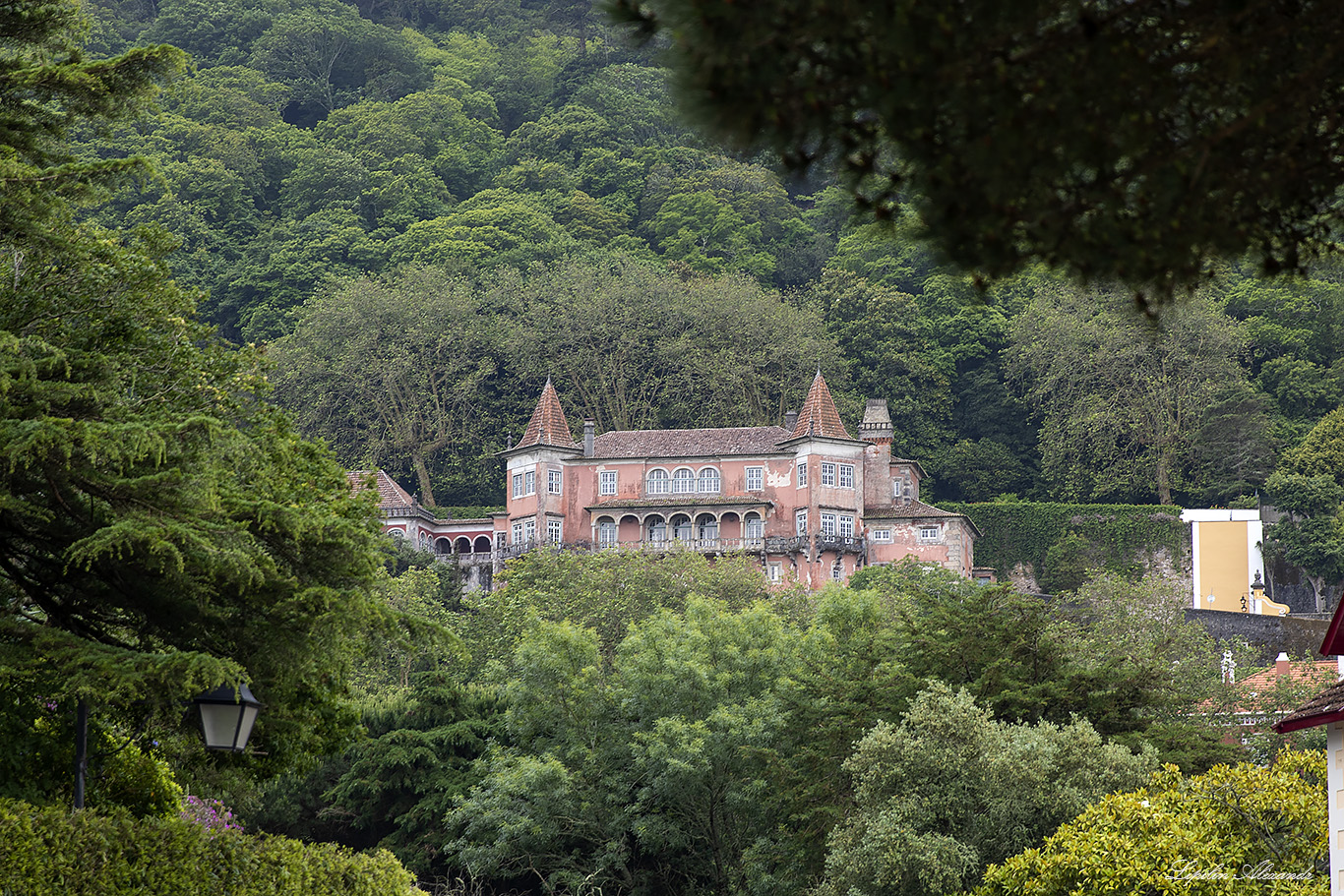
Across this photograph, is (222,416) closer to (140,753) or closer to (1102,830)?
(140,753)

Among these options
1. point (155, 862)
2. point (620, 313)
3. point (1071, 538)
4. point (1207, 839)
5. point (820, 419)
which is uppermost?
point (620, 313)

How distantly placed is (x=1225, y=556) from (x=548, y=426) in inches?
1218

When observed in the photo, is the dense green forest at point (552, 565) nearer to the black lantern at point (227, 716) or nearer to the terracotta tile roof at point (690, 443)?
the black lantern at point (227, 716)

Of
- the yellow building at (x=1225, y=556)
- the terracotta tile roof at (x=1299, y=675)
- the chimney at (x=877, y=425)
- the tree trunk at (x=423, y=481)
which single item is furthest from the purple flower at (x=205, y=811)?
the tree trunk at (x=423, y=481)

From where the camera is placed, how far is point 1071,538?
71.4 metres

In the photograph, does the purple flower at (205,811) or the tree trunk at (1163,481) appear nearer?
the purple flower at (205,811)

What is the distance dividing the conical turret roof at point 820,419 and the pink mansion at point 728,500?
2.4 inches

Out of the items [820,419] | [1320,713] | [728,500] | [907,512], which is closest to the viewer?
[1320,713]

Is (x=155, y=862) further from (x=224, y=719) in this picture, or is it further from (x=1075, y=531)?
(x=1075, y=531)

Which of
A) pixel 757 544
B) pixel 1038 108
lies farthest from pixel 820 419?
pixel 1038 108

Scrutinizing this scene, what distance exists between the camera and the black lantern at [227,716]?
9.84 metres

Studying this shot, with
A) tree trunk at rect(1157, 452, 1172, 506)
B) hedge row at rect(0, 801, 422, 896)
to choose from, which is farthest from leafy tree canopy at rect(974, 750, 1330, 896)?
tree trunk at rect(1157, 452, 1172, 506)

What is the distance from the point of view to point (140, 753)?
12688mm

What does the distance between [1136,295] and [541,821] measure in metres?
26.4
